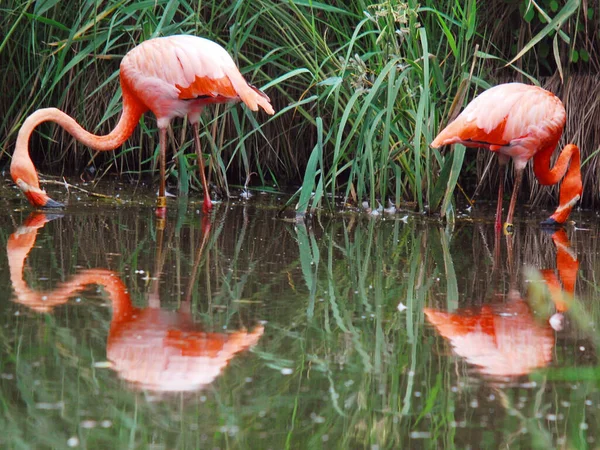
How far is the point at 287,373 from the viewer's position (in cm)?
Answer: 308

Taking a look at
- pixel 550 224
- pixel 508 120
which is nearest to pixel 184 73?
pixel 508 120

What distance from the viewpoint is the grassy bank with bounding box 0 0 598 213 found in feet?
20.9

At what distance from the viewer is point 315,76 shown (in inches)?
260

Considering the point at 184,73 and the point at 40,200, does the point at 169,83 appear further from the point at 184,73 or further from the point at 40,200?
the point at 40,200

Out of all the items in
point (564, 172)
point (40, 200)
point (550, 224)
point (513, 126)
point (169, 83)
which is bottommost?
point (550, 224)

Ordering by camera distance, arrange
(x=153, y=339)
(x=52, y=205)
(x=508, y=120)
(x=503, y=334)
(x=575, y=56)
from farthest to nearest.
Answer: (x=575, y=56)
(x=52, y=205)
(x=508, y=120)
(x=503, y=334)
(x=153, y=339)

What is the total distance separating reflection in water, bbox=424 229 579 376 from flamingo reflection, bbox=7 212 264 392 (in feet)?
2.37

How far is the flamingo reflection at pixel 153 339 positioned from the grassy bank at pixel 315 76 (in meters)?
2.40

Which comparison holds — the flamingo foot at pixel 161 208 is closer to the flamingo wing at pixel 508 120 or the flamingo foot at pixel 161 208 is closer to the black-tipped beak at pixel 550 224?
the flamingo wing at pixel 508 120

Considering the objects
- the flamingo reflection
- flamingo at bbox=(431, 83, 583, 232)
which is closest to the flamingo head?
the flamingo reflection

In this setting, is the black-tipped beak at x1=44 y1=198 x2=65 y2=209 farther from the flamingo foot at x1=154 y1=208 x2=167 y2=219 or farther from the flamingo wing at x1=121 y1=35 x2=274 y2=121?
the flamingo wing at x1=121 y1=35 x2=274 y2=121

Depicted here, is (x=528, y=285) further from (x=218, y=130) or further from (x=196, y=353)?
(x=218, y=130)

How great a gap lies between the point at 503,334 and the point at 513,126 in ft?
9.74

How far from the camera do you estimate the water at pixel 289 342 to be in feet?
8.66
